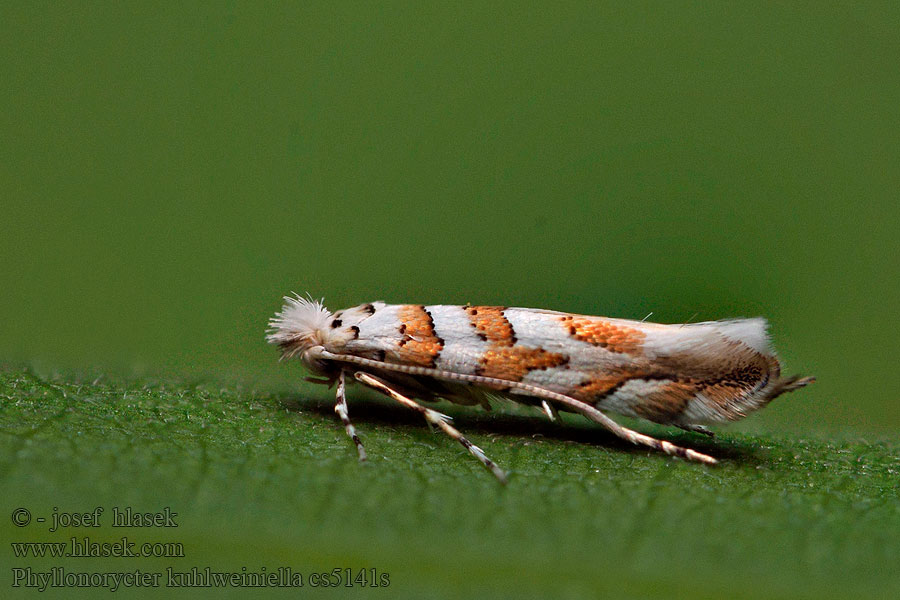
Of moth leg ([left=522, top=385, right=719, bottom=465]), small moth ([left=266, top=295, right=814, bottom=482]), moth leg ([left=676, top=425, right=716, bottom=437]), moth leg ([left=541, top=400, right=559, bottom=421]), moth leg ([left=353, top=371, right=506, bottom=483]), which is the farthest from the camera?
moth leg ([left=676, top=425, right=716, bottom=437])

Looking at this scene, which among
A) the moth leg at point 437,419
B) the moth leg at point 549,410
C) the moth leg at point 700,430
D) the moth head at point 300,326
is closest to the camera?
the moth leg at point 437,419

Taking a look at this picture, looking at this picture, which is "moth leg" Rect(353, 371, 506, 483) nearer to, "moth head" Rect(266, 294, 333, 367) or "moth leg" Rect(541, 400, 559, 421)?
"moth head" Rect(266, 294, 333, 367)

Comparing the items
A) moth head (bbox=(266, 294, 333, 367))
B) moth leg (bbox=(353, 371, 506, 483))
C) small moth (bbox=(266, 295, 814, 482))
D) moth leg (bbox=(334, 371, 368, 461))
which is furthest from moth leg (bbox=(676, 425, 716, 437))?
moth head (bbox=(266, 294, 333, 367))

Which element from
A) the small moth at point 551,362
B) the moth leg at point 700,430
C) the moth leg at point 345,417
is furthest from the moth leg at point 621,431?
the moth leg at point 345,417

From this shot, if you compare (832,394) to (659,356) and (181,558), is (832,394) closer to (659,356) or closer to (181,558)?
(659,356)

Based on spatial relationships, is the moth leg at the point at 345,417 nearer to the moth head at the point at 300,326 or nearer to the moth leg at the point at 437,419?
the moth leg at the point at 437,419

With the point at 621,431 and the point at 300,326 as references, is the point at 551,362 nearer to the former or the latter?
the point at 621,431

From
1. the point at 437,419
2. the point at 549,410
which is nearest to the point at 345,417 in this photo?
Answer: the point at 437,419

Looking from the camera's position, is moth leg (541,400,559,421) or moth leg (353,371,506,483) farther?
moth leg (541,400,559,421)
